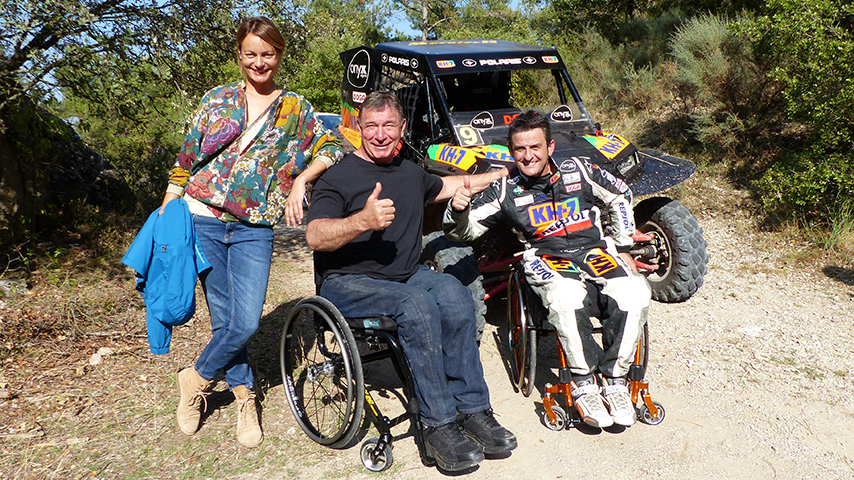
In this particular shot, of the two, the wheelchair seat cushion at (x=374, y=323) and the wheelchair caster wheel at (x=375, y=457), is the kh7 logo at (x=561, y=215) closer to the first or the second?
the wheelchair seat cushion at (x=374, y=323)

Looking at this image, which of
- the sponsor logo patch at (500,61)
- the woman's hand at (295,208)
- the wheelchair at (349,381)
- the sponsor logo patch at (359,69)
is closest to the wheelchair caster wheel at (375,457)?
the wheelchair at (349,381)

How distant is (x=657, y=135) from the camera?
9.83 m

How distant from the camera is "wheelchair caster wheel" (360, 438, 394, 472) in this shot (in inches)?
121

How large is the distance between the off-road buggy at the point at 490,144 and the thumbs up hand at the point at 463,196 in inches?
31.9

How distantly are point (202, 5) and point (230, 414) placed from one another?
144 inches

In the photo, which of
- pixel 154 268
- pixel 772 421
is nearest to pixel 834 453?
pixel 772 421

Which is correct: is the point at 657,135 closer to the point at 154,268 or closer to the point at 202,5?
the point at 202,5

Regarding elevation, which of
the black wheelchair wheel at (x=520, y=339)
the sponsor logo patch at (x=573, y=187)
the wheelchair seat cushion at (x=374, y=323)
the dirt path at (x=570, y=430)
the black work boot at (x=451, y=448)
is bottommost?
the dirt path at (x=570, y=430)

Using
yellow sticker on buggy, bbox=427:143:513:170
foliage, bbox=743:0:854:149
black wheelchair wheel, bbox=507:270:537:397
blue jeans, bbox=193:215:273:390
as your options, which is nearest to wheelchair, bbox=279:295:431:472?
blue jeans, bbox=193:215:273:390

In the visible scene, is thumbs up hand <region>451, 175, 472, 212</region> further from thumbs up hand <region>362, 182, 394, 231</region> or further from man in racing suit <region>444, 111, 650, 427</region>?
thumbs up hand <region>362, 182, 394, 231</region>

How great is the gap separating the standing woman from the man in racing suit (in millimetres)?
915

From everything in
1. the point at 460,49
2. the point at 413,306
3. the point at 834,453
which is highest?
the point at 460,49

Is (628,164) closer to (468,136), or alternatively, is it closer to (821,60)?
(468,136)

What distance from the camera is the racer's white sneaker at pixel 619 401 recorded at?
128 inches
